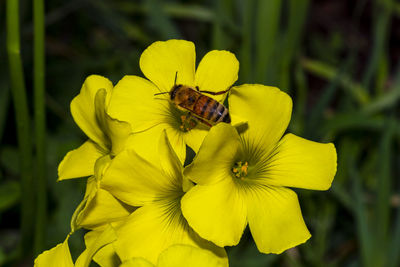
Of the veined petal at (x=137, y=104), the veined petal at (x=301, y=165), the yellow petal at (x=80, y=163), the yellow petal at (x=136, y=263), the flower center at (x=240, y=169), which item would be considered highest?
the veined petal at (x=137, y=104)

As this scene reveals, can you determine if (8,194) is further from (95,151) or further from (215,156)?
(215,156)

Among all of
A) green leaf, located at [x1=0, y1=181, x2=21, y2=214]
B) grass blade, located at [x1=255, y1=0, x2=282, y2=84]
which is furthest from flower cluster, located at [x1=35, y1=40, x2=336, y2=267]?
grass blade, located at [x1=255, y1=0, x2=282, y2=84]

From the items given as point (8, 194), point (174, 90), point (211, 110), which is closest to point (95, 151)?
point (174, 90)

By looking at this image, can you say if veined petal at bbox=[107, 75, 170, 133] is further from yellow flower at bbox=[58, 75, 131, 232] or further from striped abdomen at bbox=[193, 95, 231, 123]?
striped abdomen at bbox=[193, 95, 231, 123]

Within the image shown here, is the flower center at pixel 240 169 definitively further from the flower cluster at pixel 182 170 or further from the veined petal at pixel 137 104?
the veined petal at pixel 137 104

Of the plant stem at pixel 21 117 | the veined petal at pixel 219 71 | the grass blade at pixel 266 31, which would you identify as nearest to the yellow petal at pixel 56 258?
the veined petal at pixel 219 71

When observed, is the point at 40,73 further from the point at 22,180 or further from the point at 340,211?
the point at 340,211
